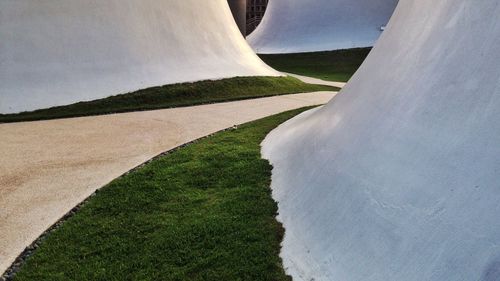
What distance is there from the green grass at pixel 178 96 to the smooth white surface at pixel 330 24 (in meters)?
10.4

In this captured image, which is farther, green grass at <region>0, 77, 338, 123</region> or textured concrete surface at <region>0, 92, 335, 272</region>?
green grass at <region>0, 77, 338, 123</region>

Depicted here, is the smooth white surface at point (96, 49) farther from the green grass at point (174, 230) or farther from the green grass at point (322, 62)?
the green grass at point (322, 62)

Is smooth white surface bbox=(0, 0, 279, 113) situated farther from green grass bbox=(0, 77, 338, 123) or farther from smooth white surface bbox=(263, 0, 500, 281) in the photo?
smooth white surface bbox=(263, 0, 500, 281)

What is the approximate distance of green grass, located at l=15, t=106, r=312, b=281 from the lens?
3.31 m

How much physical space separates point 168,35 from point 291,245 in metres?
9.28

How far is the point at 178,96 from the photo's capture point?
10680 millimetres

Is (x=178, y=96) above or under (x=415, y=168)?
above

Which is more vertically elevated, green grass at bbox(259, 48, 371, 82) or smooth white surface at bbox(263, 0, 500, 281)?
smooth white surface at bbox(263, 0, 500, 281)

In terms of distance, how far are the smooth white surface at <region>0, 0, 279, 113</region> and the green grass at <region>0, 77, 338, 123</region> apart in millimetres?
268

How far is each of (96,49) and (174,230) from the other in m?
7.69

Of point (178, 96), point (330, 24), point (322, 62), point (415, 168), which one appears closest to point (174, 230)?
point (415, 168)

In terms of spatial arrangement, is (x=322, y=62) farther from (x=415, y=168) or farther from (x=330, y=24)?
(x=415, y=168)

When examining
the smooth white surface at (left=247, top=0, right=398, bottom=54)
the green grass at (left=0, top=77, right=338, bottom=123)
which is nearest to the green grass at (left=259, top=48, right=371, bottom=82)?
the smooth white surface at (left=247, top=0, right=398, bottom=54)

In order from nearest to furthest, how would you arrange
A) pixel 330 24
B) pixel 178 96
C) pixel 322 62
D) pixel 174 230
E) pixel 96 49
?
pixel 174 230 < pixel 96 49 < pixel 178 96 < pixel 322 62 < pixel 330 24
